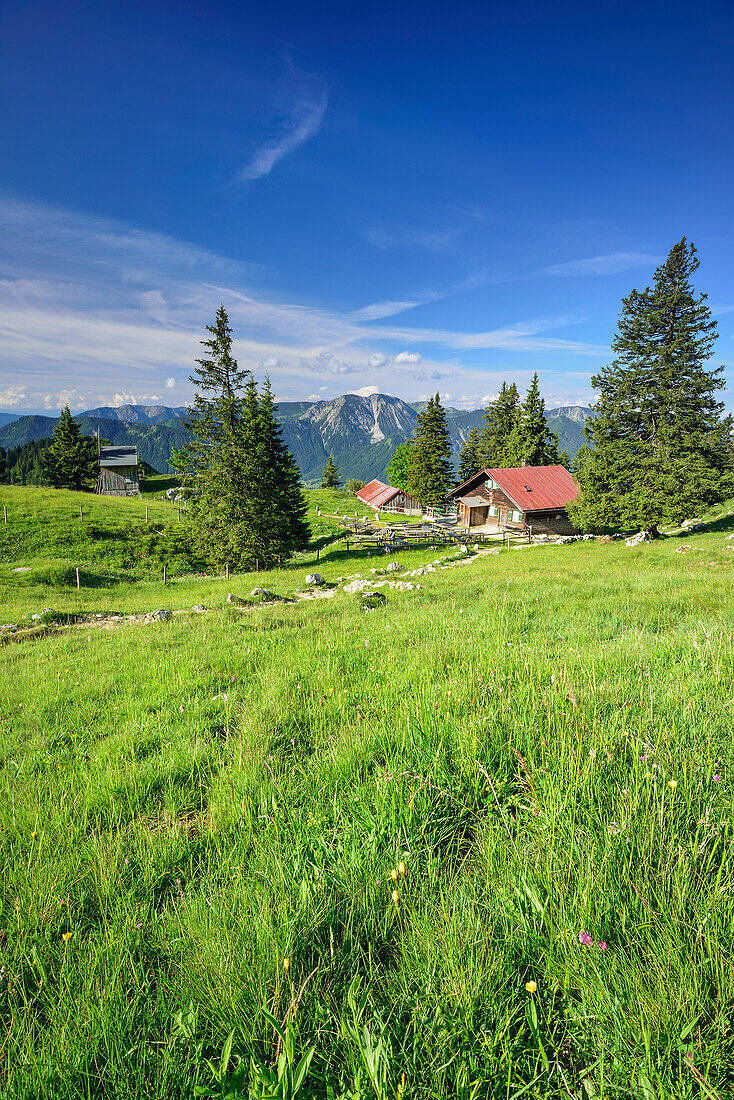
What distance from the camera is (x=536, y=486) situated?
149 feet

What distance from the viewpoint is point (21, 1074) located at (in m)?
1.50

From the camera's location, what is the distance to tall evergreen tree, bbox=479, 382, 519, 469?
5516 centimetres

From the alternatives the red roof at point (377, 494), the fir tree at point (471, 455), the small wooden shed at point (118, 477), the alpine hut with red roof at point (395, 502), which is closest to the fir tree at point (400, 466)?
the red roof at point (377, 494)

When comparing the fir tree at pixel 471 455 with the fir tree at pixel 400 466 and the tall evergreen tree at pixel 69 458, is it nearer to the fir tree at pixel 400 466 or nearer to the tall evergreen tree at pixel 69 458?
the fir tree at pixel 400 466

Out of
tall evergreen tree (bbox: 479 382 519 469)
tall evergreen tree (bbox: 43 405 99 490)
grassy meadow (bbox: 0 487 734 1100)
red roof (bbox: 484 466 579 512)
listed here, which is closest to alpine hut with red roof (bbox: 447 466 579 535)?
red roof (bbox: 484 466 579 512)

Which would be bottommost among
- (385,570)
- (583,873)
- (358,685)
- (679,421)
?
(385,570)

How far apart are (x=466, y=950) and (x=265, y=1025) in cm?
78

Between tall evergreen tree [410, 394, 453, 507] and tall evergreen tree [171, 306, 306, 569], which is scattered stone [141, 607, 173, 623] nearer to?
tall evergreen tree [171, 306, 306, 569]

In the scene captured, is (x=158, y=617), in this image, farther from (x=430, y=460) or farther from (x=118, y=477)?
(x=118, y=477)

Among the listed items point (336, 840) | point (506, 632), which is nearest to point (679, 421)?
point (506, 632)

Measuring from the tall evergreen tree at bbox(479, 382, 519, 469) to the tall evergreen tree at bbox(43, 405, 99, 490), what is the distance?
5592 centimetres

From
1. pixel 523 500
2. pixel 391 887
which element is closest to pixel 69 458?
pixel 523 500

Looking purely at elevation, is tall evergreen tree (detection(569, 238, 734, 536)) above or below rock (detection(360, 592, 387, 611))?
above

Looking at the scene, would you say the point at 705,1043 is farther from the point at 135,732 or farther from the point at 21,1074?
the point at 135,732
